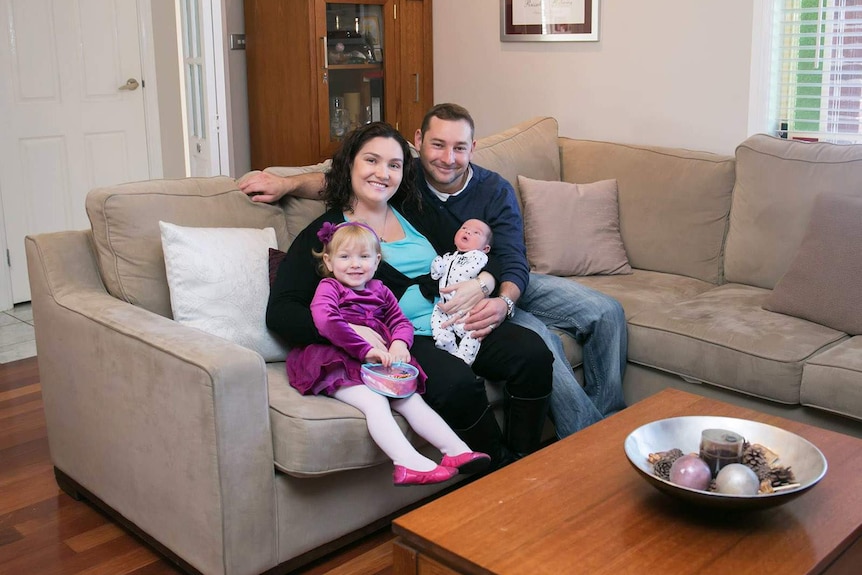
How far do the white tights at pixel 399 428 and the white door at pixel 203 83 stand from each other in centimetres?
225

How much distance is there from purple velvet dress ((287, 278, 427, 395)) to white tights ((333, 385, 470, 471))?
5 cm

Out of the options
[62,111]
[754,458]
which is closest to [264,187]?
[754,458]

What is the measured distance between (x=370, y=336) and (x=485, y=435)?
1.31 feet

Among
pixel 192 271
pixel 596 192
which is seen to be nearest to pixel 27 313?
pixel 192 271

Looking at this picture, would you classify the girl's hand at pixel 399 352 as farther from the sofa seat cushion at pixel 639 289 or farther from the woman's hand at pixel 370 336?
the sofa seat cushion at pixel 639 289

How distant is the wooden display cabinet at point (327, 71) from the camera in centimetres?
411

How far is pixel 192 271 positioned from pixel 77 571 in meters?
0.78

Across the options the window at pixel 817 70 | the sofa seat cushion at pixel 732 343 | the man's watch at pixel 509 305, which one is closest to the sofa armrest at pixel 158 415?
the man's watch at pixel 509 305

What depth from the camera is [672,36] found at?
146 inches

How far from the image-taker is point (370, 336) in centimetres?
236

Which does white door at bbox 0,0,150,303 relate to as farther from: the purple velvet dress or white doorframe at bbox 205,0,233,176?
the purple velvet dress

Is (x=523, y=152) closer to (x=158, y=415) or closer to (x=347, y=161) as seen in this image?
(x=347, y=161)

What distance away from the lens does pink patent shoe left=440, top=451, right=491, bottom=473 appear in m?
2.24

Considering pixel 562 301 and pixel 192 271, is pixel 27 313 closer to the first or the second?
pixel 192 271
